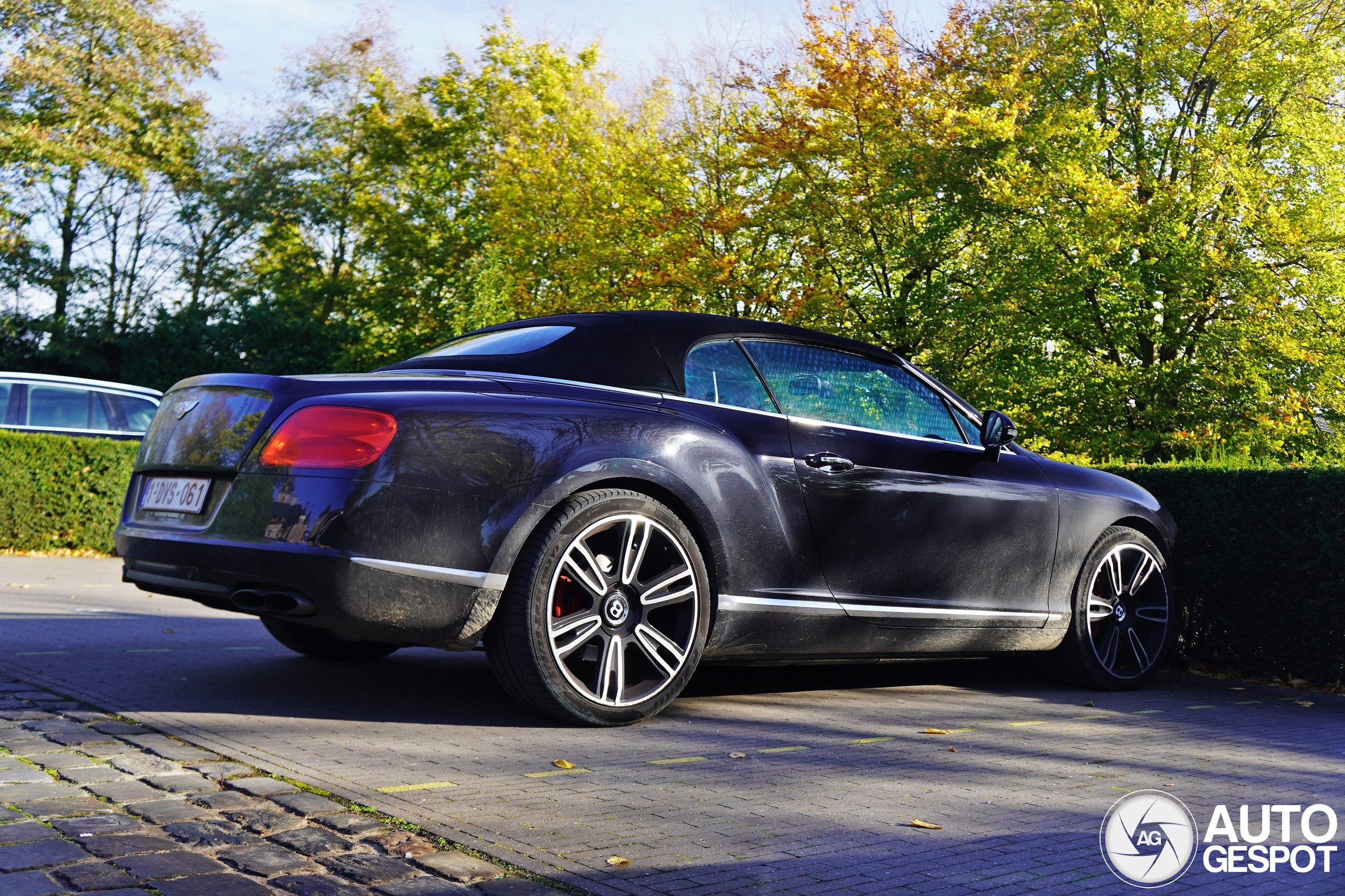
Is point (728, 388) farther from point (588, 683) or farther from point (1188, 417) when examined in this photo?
point (1188, 417)

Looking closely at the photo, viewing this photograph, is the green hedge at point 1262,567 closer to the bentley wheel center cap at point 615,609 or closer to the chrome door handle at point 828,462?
the chrome door handle at point 828,462

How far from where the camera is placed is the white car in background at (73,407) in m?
14.5

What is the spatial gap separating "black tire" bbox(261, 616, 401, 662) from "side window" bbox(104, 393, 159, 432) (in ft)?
33.0

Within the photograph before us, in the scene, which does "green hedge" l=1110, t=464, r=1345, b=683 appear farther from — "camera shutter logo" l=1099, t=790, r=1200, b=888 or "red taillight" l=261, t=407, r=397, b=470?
"red taillight" l=261, t=407, r=397, b=470

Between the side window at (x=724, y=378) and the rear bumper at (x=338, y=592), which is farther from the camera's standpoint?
the side window at (x=724, y=378)

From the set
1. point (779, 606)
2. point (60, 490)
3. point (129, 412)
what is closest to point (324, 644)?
point (779, 606)

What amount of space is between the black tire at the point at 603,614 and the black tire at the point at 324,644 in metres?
1.73

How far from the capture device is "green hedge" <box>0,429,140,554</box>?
13.1 m

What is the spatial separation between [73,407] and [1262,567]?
1311cm

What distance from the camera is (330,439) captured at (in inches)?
166

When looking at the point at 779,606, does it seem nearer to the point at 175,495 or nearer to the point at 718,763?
the point at 718,763

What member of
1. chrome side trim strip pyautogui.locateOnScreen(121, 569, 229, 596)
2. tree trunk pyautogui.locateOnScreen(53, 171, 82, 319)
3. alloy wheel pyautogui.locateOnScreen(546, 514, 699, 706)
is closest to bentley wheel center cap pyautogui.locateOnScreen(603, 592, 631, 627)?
alloy wheel pyautogui.locateOnScreen(546, 514, 699, 706)

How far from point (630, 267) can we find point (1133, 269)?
7843 mm
